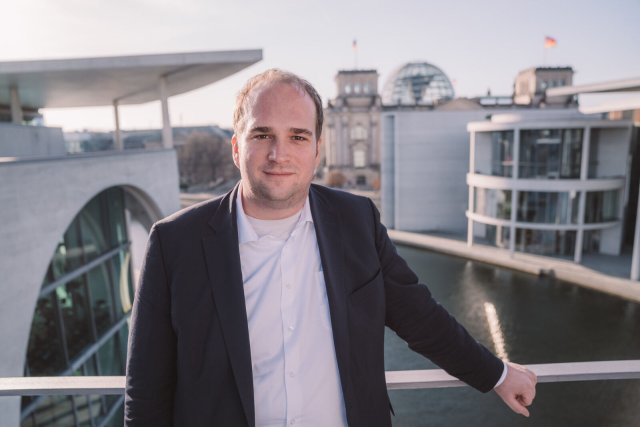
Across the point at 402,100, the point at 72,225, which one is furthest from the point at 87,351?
the point at 402,100

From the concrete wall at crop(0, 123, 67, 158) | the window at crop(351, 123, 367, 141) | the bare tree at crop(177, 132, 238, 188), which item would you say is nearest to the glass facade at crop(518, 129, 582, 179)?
the concrete wall at crop(0, 123, 67, 158)

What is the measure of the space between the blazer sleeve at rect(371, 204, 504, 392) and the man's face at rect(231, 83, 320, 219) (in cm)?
45

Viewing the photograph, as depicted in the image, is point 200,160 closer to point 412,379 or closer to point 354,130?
point 354,130

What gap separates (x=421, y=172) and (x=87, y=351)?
22082mm

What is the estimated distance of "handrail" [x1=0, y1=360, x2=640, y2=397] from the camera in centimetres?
188

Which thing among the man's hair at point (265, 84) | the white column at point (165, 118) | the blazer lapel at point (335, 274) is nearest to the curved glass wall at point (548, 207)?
the white column at point (165, 118)

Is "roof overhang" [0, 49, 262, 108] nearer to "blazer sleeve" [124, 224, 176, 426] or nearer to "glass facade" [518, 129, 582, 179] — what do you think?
"blazer sleeve" [124, 224, 176, 426]

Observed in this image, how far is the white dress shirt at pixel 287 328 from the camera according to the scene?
174cm

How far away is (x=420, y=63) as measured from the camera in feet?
170

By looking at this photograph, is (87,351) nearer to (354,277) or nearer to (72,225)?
(72,225)

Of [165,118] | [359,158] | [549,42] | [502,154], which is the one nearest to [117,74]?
[165,118]

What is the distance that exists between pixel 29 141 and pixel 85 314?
4.94 metres

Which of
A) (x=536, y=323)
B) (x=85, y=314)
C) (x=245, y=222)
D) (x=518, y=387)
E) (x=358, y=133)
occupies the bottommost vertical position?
(x=536, y=323)

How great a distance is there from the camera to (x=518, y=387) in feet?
6.45
